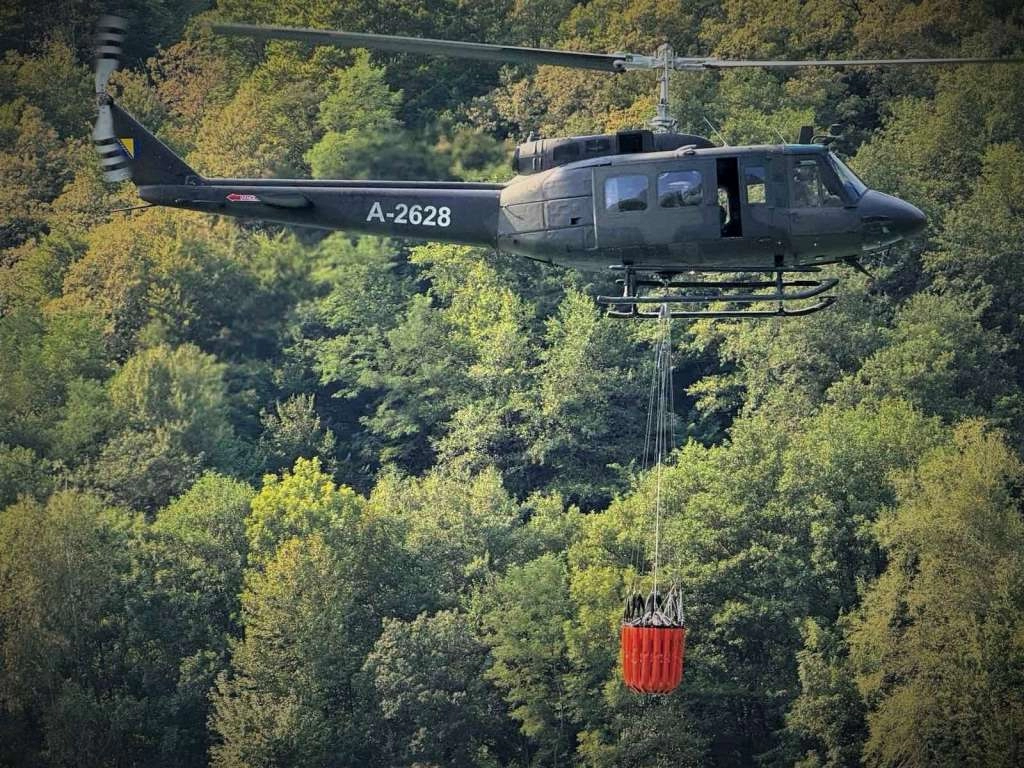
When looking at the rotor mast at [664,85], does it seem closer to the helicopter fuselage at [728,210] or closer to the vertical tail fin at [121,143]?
the helicopter fuselage at [728,210]

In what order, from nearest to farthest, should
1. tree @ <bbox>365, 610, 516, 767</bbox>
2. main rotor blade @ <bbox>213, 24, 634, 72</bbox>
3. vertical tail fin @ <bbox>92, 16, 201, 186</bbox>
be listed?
main rotor blade @ <bbox>213, 24, 634, 72</bbox>, vertical tail fin @ <bbox>92, 16, 201, 186</bbox>, tree @ <bbox>365, 610, 516, 767</bbox>

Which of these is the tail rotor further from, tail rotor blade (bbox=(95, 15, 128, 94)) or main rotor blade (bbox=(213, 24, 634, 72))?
main rotor blade (bbox=(213, 24, 634, 72))

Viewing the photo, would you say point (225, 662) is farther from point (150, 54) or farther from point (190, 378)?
point (150, 54)

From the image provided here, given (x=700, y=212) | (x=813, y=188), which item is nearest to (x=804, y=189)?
(x=813, y=188)

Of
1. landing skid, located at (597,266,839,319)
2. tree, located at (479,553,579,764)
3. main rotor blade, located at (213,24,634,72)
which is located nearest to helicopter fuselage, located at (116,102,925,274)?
landing skid, located at (597,266,839,319)

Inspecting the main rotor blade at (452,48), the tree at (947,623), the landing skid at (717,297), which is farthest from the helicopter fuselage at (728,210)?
the tree at (947,623)

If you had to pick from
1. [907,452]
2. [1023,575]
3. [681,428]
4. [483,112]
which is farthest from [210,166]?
[1023,575]
